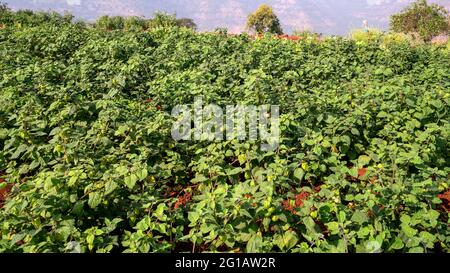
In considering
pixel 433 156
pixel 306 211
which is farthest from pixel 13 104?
pixel 433 156

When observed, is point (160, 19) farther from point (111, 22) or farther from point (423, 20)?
point (423, 20)

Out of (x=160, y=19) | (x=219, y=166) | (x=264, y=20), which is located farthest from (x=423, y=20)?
(x=219, y=166)

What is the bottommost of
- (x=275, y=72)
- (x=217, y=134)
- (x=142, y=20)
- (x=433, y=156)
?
(x=433, y=156)

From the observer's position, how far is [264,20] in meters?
28.0

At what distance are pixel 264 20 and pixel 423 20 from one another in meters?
11.4

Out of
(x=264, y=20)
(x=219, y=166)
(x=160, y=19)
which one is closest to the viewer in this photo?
(x=219, y=166)

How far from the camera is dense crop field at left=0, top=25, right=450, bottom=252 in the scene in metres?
2.89

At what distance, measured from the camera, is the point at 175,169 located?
4094 mm

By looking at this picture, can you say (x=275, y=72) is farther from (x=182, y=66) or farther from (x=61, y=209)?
(x=61, y=209)

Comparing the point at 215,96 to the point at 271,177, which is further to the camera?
the point at 215,96

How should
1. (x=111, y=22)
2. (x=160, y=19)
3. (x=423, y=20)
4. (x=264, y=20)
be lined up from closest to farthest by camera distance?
1. (x=160, y=19)
2. (x=423, y=20)
3. (x=111, y=22)
4. (x=264, y=20)

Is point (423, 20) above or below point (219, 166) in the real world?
above

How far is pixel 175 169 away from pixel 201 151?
0.35m

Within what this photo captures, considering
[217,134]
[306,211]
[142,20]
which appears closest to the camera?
[306,211]
